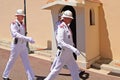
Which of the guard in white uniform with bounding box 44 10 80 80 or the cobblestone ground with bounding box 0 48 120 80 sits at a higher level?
the guard in white uniform with bounding box 44 10 80 80

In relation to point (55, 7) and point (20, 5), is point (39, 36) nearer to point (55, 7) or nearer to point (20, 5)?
point (20, 5)

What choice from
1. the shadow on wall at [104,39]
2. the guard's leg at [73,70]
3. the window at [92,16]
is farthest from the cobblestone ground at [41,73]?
the window at [92,16]

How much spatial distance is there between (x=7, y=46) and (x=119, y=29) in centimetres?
712

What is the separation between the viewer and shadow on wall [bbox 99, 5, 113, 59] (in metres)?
11.5

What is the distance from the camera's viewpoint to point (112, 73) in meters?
9.71

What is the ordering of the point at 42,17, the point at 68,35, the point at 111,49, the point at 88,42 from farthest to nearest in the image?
the point at 42,17
the point at 111,49
the point at 88,42
the point at 68,35

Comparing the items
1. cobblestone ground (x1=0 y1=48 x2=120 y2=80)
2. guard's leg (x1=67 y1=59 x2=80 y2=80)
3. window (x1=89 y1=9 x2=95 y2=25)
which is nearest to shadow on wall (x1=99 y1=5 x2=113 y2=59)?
window (x1=89 y1=9 x2=95 y2=25)

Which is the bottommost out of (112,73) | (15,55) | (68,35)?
(112,73)

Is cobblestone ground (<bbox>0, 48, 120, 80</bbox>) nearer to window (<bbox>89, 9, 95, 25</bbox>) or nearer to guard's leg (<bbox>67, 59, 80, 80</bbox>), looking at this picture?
guard's leg (<bbox>67, 59, 80, 80</bbox>)

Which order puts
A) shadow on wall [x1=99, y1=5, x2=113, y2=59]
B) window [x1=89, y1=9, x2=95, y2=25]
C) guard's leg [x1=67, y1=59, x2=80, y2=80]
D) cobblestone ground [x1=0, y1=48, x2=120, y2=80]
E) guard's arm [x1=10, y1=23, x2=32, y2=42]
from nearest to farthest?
guard's leg [x1=67, y1=59, x2=80, y2=80] < guard's arm [x1=10, y1=23, x2=32, y2=42] < cobblestone ground [x1=0, y1=48, x2=120, y2=80] < window [x1=89, y1=9, x2=95, y2=25] < shadow on wall [x1=99, y1=5, x2=113, y2=59]

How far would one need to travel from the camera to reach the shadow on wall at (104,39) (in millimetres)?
11461

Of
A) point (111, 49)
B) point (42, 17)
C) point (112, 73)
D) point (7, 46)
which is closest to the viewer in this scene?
point (112, 73)

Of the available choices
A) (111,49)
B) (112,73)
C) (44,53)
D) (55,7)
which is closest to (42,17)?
(44,53)

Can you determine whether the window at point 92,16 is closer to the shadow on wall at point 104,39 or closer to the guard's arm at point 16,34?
the shadow on wall at point 104,39
